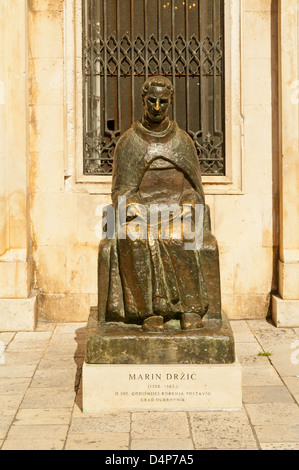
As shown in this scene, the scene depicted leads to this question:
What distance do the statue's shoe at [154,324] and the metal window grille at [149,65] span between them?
338 centimetres

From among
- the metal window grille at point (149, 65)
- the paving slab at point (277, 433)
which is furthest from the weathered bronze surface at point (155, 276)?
the metal window grille at point (149, 65)

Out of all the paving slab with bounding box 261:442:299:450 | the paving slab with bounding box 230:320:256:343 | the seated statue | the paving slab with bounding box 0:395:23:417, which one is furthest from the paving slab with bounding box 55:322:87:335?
the paving slab with bounding box 261:442:299:450

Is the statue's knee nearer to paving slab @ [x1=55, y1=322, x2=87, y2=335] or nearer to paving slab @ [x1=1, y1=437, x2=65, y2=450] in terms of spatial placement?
paving slab @ [x1=1, y1=437, x2=65, y2=450]

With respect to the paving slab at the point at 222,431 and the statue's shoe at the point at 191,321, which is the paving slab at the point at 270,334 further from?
A: the paving slab at the point at 222,431

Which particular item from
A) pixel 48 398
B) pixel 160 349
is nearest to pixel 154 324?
pixel 160 349

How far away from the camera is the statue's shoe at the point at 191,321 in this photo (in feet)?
16.9

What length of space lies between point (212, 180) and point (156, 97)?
9.11ft

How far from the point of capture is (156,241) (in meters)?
5.17

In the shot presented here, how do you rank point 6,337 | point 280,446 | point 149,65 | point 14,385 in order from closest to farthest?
point 280,446 < point 14,385 < point 6,337 < point 149,65

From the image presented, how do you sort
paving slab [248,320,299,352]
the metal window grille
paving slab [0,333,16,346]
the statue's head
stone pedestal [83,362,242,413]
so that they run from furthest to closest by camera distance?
the metal window grille
paving slab [0,333,16,346]
paving slab [248,320,299,352]
the statue's head
stone pedestal [83,362,242,413]

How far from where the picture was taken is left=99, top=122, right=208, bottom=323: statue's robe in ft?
16.9

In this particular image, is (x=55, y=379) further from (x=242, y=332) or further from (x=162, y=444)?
(x=242, y=332)
